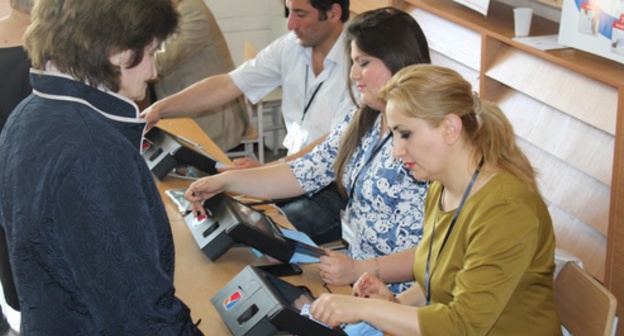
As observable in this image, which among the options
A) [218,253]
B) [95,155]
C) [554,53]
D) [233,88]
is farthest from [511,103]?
[95,155]

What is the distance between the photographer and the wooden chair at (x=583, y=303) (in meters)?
1.94

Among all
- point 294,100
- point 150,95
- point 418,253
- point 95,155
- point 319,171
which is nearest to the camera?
point 95,155

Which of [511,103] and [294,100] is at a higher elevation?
[511,103]

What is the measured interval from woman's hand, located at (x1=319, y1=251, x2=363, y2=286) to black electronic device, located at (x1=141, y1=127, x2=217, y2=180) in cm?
82

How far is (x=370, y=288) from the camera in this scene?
2162mm

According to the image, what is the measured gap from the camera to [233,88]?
11.7 feet

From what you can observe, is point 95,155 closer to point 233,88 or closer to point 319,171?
point 319,171

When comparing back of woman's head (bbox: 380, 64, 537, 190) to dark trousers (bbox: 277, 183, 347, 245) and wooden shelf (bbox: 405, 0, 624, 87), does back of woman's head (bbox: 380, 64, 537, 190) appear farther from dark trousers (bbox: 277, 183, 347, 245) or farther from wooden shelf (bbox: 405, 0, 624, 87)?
dark trousers (bbox: 277, 183, 347, 245)

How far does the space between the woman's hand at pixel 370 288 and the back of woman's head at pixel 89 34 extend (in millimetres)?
888

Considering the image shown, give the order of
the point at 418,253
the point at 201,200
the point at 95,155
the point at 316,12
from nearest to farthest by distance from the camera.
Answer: the point at 95,155 → the point at 418,253 → the point at 201,200 → the point at 316,12

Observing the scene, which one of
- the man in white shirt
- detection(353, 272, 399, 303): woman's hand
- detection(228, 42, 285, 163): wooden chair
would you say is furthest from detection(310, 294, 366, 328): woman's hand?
detection(228, 42, 285, 163): wooden chair

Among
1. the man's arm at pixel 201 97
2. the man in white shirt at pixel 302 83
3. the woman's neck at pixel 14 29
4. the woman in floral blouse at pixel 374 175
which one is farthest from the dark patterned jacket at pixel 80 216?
the man's arm at pixel 201 97

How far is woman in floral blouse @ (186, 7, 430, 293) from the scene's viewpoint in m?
2.37

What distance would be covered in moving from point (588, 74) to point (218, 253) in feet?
4.44
